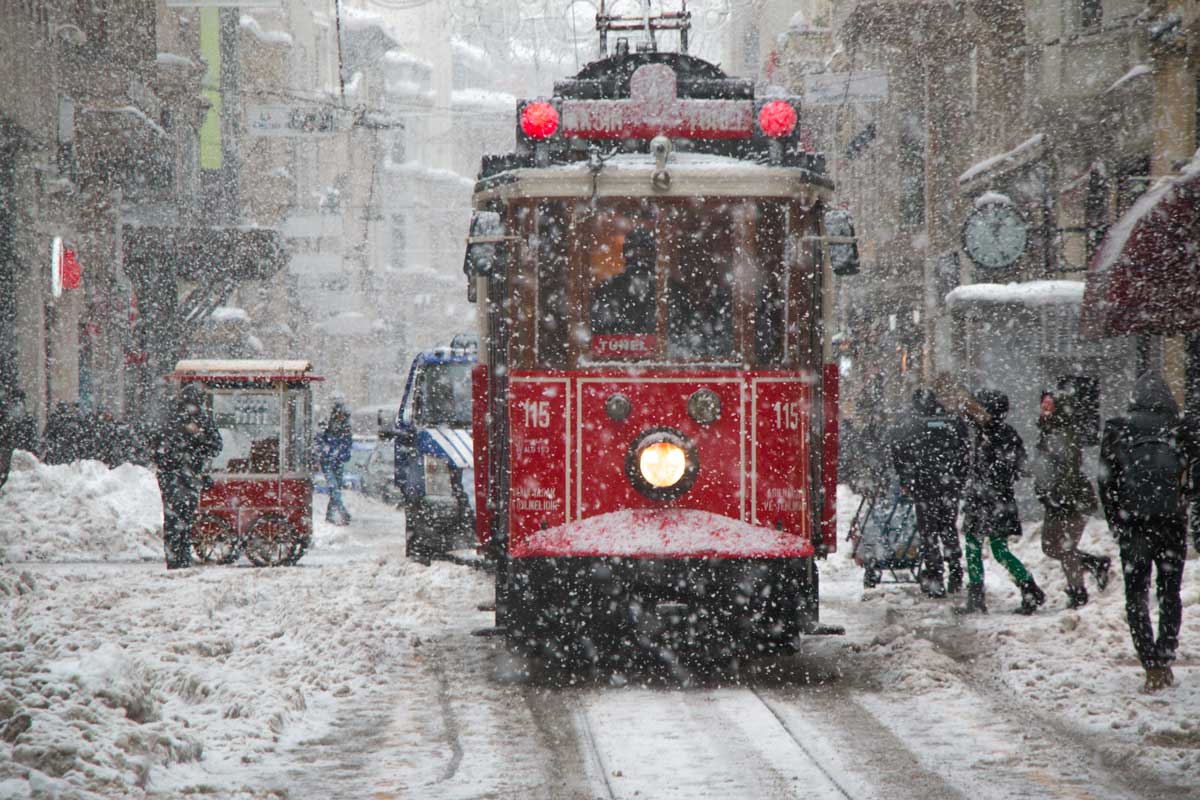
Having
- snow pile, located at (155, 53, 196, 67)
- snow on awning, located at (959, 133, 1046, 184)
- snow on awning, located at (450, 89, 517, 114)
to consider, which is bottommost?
snow on awning, located at (959, 133, 1046, 184)

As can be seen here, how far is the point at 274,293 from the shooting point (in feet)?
169

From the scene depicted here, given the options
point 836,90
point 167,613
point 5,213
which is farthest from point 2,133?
point 167,613

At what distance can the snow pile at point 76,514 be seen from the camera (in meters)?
18.8

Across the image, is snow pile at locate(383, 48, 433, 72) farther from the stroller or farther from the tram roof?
the tram roof

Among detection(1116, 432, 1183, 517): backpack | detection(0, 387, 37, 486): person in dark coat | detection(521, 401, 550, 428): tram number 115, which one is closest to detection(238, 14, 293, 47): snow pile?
detection(0, 387, 37, 486): person in dark coat

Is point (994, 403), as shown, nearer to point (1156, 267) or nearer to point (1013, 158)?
point (1156, 267)

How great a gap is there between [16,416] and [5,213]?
5326mm

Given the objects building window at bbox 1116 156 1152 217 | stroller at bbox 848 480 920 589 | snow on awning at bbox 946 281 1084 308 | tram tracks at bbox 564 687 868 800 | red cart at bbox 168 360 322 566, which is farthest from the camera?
snow on awning at bbox 946 281 1084 308

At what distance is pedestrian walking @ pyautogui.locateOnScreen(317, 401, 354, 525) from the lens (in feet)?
78.3

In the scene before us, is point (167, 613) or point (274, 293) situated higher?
point (274, 293)

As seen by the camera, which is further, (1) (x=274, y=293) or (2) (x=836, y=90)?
(1) (x=274, y=293)

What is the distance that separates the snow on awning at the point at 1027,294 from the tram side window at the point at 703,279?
11.9 metres

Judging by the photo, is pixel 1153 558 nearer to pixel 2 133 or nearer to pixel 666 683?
pixel 666 683

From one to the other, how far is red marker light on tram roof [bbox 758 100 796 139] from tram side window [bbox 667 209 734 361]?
2.30 ft
